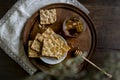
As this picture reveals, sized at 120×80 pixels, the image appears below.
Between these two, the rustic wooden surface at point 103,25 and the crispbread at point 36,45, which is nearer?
the crispbread at point 36,45

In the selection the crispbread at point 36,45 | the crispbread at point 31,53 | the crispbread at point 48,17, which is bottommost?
the crispbread at point 31,53

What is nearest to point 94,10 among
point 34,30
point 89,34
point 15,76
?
point 89,34

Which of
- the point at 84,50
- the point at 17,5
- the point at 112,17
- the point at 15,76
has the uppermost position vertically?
the point at 17,5

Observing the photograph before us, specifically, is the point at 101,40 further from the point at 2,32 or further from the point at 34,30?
the point at 2,32

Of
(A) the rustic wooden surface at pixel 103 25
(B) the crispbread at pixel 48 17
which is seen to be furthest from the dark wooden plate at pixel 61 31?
(A) the rustic wooden surface at pixel 103 25

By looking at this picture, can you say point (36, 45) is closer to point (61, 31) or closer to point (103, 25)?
point (61, 31)

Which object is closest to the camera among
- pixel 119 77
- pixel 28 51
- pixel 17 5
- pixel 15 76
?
pixel 119 77

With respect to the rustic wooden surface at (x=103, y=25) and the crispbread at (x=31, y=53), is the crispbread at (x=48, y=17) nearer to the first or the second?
the crispbread at (x=31, y=53)

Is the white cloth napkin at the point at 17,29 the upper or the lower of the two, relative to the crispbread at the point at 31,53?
upper
